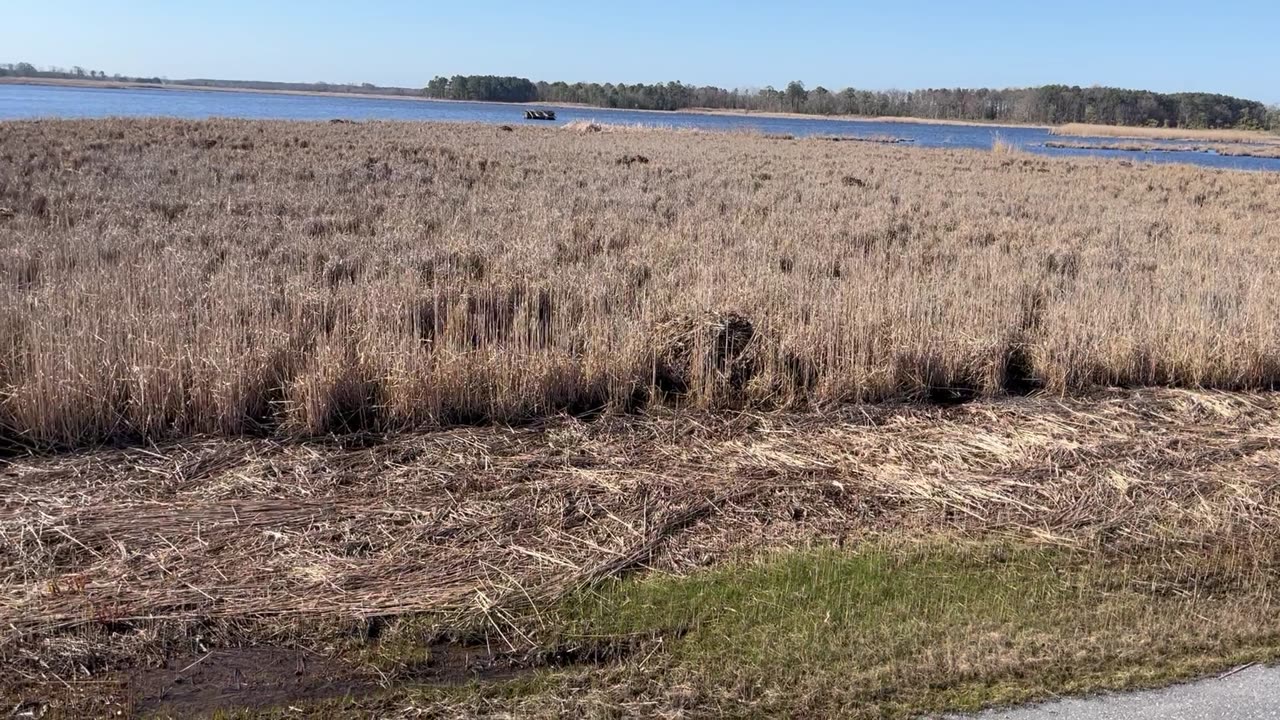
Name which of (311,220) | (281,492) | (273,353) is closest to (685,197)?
(311,220)

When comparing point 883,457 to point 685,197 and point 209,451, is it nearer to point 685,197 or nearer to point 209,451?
point 209,451

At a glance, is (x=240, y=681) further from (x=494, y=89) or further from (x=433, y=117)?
(x=494, y=89)

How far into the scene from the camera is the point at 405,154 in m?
27.3

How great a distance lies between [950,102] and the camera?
6663 inches

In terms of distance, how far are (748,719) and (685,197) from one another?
53.9ft

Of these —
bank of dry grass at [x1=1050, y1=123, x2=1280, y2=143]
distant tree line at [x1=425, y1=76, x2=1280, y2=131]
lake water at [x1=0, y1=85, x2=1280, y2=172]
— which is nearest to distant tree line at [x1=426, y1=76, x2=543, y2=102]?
distant tree line at [x1=425, y1=76, x2=1280, y2=131]

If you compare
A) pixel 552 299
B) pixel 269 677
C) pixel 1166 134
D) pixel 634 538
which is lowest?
pixel 269 677

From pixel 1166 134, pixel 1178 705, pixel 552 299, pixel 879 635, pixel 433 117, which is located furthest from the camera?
pixel 1166 134

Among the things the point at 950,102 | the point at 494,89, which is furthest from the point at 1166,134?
the point at 494,89

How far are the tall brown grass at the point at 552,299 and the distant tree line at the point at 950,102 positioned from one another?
5315 inches

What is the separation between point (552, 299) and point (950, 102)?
579 ft

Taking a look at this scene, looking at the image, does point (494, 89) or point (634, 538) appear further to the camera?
point (494, 89)

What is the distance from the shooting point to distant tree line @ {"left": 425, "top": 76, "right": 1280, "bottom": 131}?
140 meters

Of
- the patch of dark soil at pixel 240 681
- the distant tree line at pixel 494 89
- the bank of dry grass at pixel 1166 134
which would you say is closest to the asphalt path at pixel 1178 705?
the patch of dark soil at pixel 240 681
